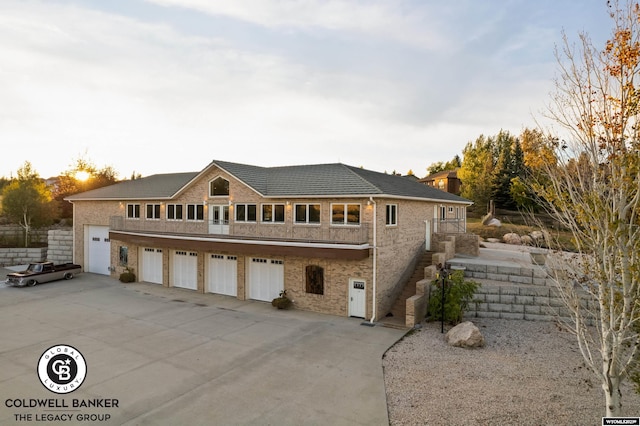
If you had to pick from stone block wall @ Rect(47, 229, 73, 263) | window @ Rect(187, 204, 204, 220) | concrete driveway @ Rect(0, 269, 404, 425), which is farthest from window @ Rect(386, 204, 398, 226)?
stone block wall @ Rect(47, 229, 73, 263)

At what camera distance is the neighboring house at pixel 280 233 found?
18.6 m

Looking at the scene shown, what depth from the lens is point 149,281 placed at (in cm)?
2733

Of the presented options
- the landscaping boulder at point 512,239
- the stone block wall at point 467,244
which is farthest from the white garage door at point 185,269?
the landscaping boulder at point 512,239

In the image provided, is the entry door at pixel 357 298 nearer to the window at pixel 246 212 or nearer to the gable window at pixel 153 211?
the window at pixel 246 212

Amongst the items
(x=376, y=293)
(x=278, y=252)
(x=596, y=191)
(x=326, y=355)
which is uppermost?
(x=596, y=191)

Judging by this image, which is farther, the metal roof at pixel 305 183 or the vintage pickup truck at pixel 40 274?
the vintage pickup truck at pixel 40 274

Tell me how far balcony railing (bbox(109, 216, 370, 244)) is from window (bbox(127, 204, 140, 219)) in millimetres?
366

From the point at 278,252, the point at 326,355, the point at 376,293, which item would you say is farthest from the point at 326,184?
the point at 326,355

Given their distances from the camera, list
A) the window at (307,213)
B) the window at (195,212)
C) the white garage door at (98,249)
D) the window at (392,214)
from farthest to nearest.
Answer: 1. the white garage door at (98,249)
2. the window at (195,212)
3. the window at (307,213)
4. the window at (392,214)

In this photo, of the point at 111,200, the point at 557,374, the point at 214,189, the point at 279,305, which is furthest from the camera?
the point at 111,200

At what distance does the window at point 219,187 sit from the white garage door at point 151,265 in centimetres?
663

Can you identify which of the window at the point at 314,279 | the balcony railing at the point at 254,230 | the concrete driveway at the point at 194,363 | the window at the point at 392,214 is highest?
the window at the point at 392,214

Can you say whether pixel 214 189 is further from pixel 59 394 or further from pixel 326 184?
pixel 59 394

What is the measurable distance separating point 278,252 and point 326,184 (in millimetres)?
4391
